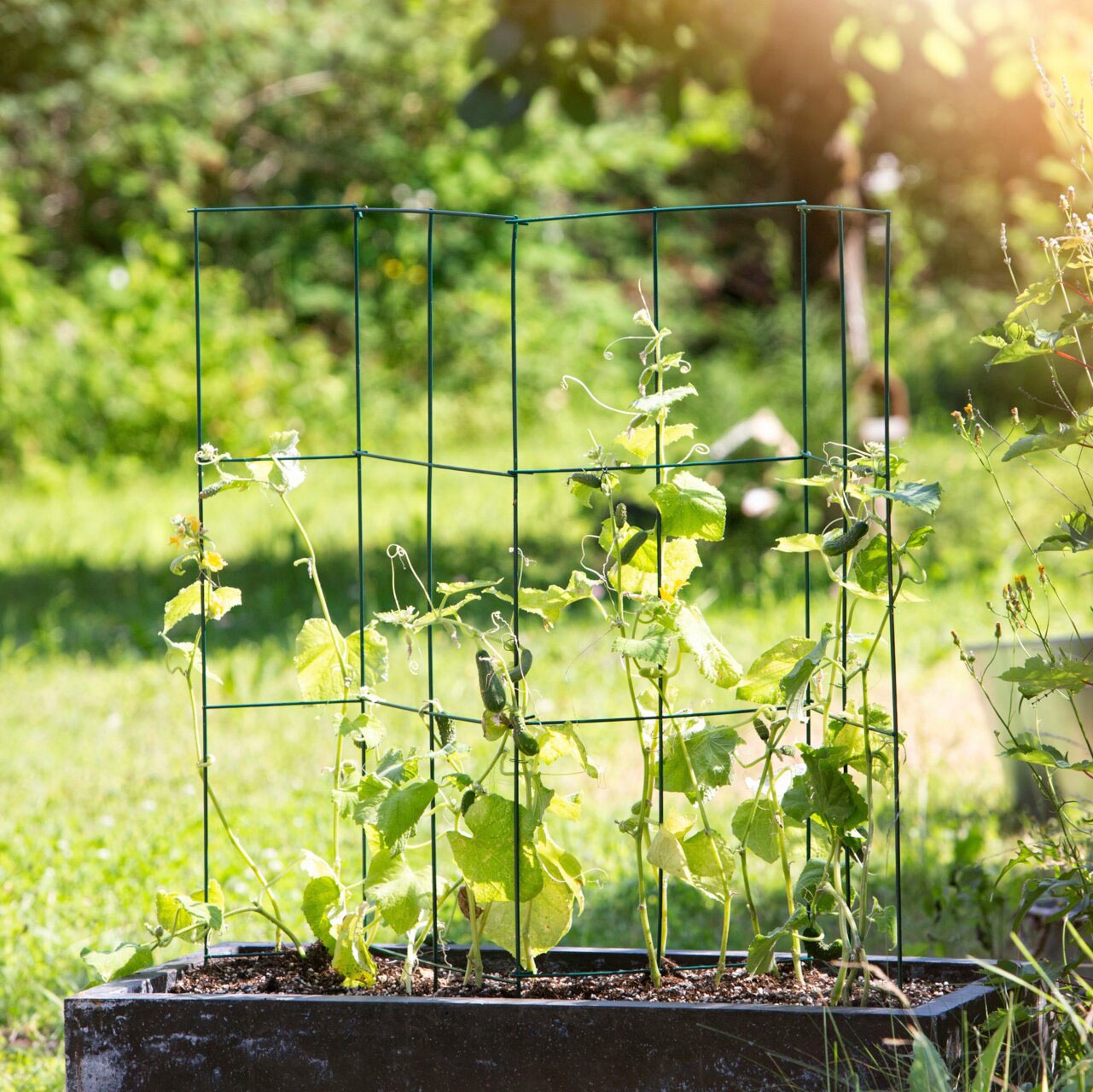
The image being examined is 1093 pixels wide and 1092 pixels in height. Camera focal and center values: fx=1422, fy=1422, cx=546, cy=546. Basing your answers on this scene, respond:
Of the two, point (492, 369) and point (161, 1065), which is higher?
point (492, 369)

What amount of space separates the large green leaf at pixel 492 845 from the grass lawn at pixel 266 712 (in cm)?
20

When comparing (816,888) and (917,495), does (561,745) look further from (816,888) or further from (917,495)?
(917,495)

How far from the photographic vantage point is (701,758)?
176cm

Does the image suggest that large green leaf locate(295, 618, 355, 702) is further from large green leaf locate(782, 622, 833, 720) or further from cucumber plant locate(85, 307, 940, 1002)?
large green leaf locate(782, 622, 833, 720)

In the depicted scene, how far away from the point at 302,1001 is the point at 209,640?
11.7 ft

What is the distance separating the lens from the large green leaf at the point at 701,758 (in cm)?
174

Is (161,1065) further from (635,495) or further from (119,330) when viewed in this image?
(119,330)

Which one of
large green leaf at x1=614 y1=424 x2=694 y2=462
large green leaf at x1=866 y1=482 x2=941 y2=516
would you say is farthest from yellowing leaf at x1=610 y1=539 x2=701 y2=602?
large green leaf at x1=866 y1=482 x2=941 y2=516

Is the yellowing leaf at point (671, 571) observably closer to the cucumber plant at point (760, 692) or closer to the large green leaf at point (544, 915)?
the cucumber plant at point (760, 692)

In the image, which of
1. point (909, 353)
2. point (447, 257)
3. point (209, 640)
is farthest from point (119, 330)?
point (909, 353)

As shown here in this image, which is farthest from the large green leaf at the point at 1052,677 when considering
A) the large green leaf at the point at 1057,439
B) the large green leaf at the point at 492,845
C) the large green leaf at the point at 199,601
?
the large green leaf at the point at 199,601

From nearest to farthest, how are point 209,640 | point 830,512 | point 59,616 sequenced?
point 209,640 → point 59,616 → point 830,512

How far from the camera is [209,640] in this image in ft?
16.7

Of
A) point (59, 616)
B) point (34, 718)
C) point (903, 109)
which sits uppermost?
point (903, 109)
